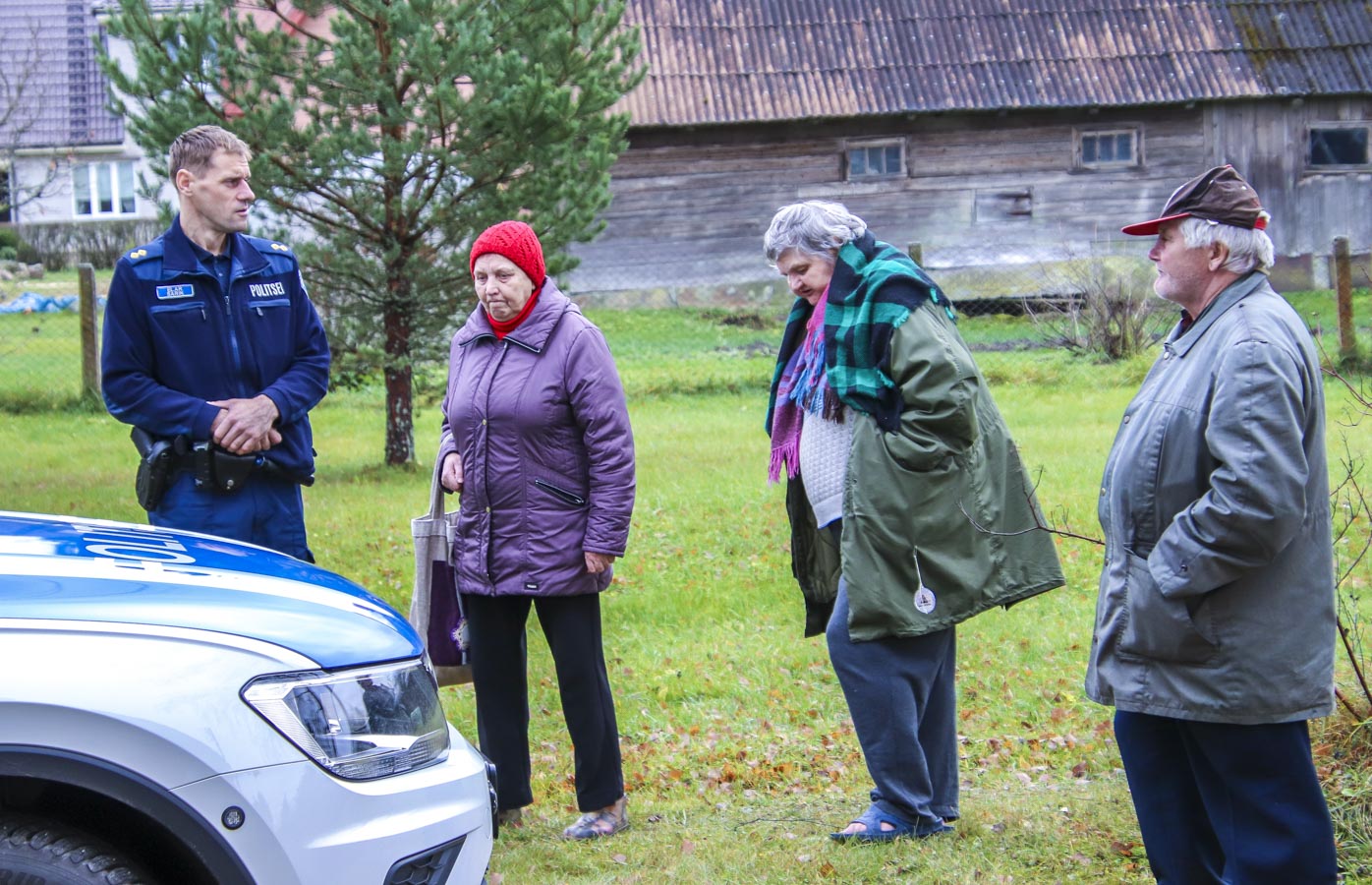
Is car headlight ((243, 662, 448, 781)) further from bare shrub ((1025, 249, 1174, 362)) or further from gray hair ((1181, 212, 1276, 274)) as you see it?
bare shrub ((1025, 249, 1174, 362))

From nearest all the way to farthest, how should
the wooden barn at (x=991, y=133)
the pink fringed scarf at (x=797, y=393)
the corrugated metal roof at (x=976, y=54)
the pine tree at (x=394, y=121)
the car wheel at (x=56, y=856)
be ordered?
the car wheel at (x=56, y=856)
the pink fringed scarf at (x=797, y=393)
the pine tree at (x=394, y=121)
the corrugated metal roof at (x=976, y=54)
the wooden barn at (x=991, y=133)

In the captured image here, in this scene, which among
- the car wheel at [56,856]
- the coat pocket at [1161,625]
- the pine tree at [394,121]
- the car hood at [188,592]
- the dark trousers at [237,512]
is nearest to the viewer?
the car wheel at [56,856]

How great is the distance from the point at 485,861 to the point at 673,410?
1095cm

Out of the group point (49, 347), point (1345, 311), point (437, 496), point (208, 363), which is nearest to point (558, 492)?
point (437, 496)

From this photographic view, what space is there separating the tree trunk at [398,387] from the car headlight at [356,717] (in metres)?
7.27

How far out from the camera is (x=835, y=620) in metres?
4.17

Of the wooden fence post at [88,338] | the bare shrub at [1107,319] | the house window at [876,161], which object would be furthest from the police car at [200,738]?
the house window at [876,161]

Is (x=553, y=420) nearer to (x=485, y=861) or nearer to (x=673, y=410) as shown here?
(x=485, y=861)

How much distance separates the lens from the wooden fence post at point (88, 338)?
1368 cm

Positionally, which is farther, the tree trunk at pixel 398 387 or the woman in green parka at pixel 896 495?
the tree trunk at pixel 398 387

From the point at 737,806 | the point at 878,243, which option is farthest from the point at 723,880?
the point at 878,243

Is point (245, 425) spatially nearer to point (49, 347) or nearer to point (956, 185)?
point (49, 347)

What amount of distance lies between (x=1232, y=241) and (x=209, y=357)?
3.06 metres

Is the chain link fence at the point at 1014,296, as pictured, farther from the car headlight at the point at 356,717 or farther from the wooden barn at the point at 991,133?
the car headlight at the point at 356,717
